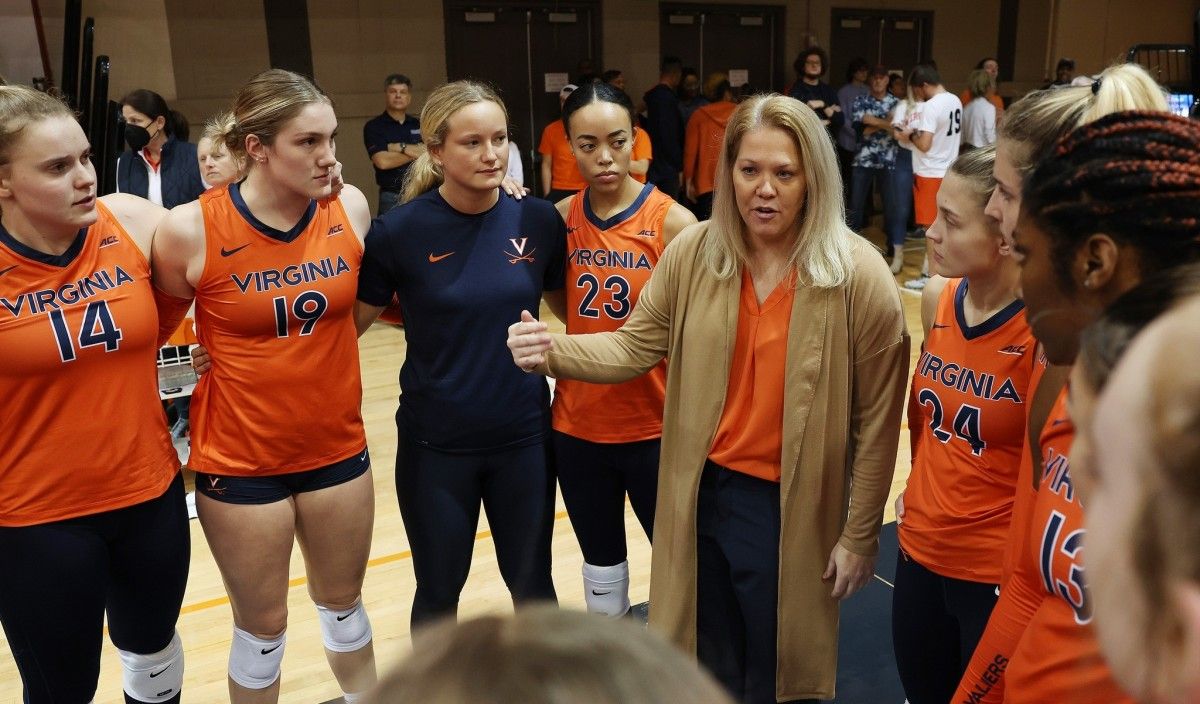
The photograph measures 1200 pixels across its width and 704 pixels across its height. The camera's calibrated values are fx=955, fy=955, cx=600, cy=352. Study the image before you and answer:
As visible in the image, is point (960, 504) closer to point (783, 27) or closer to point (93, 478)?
point (93, 478)

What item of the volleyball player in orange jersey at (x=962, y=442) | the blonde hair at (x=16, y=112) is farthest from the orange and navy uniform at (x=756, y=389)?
the blonde hair at (x=16, y=112)

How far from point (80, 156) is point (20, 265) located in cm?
26

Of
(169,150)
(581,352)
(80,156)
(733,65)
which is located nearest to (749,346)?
(581,352)

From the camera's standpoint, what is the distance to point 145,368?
214 centimetres

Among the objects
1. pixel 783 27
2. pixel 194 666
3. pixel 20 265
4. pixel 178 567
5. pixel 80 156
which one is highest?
pixel 783 27

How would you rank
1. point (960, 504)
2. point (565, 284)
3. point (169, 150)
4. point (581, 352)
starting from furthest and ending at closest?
point (169, 150)
point (565, 284)
point (581, 352)
point (960, 504)

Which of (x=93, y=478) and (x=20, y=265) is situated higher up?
(x=20, y=265)

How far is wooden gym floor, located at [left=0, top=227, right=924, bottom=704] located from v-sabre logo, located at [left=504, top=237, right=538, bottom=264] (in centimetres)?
112

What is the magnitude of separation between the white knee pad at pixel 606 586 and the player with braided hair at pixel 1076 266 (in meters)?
1.55

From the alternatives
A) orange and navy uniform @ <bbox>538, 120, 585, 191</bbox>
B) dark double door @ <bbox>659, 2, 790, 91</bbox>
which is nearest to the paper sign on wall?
dark double door @ <bbox>659, 2, 790, 91</bbox>

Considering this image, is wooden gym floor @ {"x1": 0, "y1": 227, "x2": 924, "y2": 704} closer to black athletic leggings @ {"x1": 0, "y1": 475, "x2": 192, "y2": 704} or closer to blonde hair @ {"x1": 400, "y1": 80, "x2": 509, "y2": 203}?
black athletic leggings @ {"x1": 0, "y1": 475, "x2": 192, "y2": 704}

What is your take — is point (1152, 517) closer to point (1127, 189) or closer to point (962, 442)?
point (1127, 189)

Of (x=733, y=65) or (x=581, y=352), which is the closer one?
(x=581, y=352)

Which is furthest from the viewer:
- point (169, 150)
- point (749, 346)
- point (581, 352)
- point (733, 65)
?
point (733, 65)
